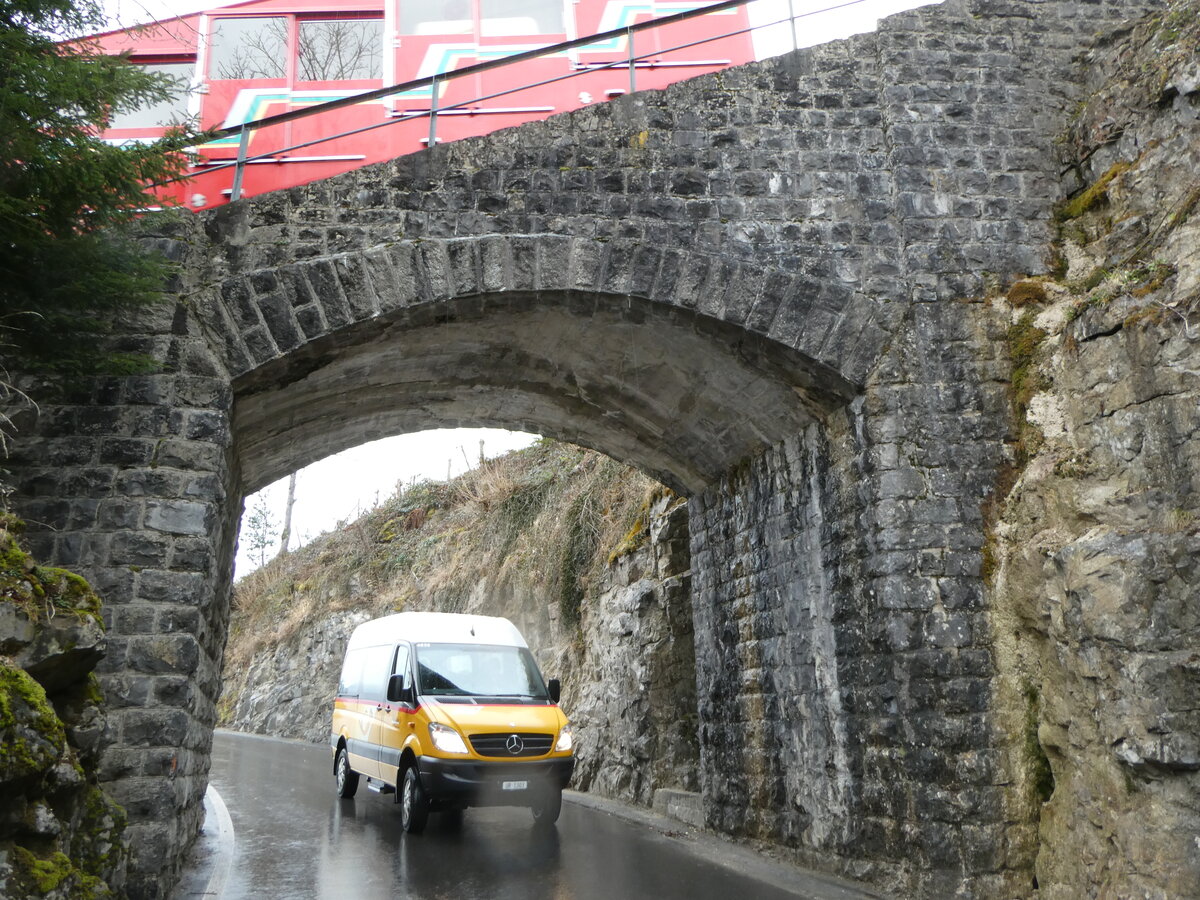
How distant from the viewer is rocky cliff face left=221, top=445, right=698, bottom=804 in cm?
1132

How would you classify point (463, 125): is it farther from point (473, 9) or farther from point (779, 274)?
point (779, 274)

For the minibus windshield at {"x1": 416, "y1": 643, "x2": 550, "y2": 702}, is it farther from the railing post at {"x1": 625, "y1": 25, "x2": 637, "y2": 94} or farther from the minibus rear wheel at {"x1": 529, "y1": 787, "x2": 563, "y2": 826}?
the railing post at {"x1": 625, "y1": 25, "x2": 637, "y2": 94}

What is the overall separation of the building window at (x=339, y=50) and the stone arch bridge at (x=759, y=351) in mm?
1776

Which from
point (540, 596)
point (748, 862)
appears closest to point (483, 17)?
point (748, 862)

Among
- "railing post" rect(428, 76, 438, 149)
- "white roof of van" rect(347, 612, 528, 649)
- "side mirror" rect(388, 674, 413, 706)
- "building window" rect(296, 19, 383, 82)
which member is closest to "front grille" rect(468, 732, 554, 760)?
"side mirror" rect(388, 674, 413, 706)

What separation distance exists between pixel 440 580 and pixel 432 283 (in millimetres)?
13981

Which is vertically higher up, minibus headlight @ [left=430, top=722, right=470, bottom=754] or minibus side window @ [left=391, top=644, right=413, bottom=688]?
minibus side window @ [left=391, top=644, right=413, bottom=688]

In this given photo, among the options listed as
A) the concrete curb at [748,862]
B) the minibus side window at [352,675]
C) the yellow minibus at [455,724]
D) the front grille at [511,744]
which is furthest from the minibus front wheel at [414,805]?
the minibus side window at [352,675]

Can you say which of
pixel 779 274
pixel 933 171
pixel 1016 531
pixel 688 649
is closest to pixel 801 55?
pixel 933 171

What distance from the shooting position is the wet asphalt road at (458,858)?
6.30 meters

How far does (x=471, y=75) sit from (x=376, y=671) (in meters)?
6.70

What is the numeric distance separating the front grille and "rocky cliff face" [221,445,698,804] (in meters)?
2.35

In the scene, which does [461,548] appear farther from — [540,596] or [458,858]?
[458,858]

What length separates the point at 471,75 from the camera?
752cm
